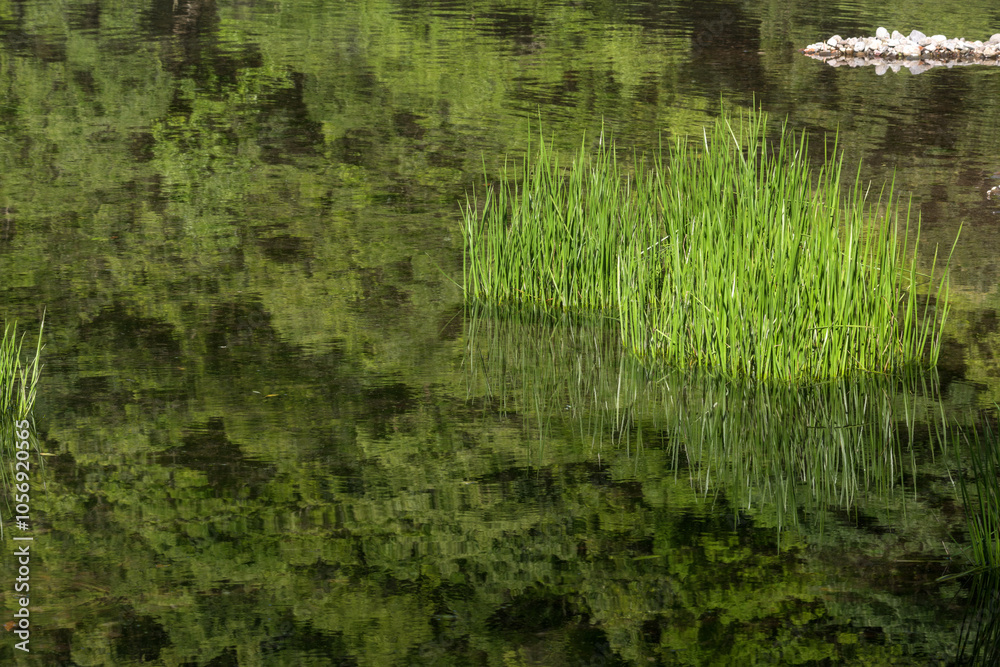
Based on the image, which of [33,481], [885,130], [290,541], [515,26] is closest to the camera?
[290,541]

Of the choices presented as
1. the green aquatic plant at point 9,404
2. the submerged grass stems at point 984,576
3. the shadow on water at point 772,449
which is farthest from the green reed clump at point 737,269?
the green aquatic plant at point 9,404

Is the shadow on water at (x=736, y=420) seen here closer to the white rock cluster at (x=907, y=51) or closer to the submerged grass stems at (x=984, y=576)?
the submerged grass stems at (x=984, y=576)

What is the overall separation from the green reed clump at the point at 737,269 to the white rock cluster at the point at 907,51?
11.7 metres

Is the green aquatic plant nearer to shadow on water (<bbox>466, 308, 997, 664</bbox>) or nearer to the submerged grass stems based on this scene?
shadow on water (<bbox>466, 308, 997, 664</bbox>)

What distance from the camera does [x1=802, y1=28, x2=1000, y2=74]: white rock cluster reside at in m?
17.4

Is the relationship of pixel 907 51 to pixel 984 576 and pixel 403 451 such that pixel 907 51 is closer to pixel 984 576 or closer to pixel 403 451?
pixel 403 451

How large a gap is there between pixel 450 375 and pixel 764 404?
155cm

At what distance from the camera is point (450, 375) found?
6164 millimetres

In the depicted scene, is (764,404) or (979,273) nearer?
(764,404)

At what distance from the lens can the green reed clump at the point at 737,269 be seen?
18.9ft

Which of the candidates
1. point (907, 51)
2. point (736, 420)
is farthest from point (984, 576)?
point (907, 51)

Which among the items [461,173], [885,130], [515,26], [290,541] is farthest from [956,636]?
[515,26]

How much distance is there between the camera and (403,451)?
17.1 ft

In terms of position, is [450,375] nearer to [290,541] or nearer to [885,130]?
[290,541]
